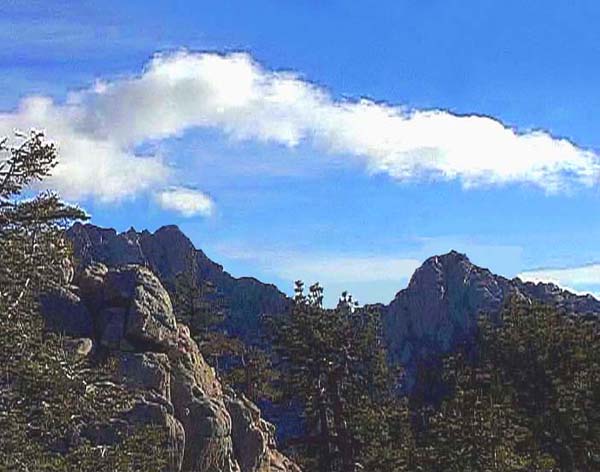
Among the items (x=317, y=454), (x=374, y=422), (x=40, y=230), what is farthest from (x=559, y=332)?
(x=40, y=230)

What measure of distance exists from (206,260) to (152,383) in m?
82.3

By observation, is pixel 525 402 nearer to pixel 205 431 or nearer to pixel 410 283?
pixel 205 431

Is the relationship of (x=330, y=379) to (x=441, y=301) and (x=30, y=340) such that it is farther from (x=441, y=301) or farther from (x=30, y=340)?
(x=441, y=301)

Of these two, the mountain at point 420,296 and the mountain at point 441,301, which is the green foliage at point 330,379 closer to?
the mountain at point 420,296

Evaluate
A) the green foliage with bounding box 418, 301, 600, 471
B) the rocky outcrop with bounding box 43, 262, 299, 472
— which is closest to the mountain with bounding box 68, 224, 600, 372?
the green foliage with bounding box 418, 301, 600, 471

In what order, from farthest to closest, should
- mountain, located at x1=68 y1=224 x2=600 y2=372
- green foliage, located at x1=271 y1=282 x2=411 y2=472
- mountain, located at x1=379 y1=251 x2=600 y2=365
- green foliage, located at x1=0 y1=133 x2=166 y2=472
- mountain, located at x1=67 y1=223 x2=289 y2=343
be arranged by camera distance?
mountain, located at x1=67 y1=223 x2=289 y2=343, mountain, located at x1=379 y1=251 x2=600 y2=365, mountain, located at x1=68 y1=224 x2=600 y2=372, green foliage, located at x1=271 y1=282 x2=411 y2=472, green foliage, located at x1=0 y1=133 x2=166 y2=472

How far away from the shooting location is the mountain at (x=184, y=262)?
347 feet

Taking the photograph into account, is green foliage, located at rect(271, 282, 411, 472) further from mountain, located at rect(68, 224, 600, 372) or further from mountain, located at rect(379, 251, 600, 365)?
mountain, located at rect(379, 251, 600, 365)

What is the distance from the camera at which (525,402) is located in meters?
34.2

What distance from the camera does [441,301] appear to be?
316ft

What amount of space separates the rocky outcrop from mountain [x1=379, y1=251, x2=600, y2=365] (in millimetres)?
61585

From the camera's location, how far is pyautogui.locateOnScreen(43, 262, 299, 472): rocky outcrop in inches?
1164

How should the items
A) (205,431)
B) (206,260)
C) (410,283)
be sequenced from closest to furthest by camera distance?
(205,431), (410,283), (206,260)

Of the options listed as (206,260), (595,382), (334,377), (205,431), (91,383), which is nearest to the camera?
(91,383)
